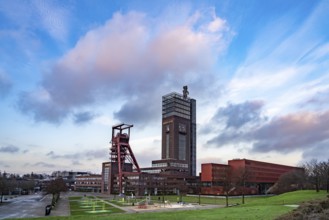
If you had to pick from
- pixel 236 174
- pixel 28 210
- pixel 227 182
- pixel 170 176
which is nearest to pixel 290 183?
pixel 236 174

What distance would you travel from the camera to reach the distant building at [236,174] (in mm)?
145375

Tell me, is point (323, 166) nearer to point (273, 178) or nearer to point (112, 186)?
point (273, 178)

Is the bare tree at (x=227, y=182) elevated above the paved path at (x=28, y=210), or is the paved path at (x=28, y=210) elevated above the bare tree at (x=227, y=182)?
the bare tree at (x=227, y=182)

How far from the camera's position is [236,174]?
14362 cm

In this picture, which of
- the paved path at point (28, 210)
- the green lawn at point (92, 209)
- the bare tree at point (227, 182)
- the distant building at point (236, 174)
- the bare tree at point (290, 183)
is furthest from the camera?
the distant building at point (236, 174)

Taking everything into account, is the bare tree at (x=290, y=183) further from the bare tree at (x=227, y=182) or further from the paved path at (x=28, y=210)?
the paved path at (x=28, y=210)

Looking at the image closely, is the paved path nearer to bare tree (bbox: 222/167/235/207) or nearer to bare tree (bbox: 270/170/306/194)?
bare tree (bbox: 222/167/235/207)

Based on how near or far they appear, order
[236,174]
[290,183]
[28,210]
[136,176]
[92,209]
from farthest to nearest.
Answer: [136,176] → [236,174] → [290,183] → [92,209] → [28,210]

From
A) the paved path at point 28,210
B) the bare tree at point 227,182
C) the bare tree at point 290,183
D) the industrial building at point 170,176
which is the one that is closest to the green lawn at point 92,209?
the paved path at point 28,210

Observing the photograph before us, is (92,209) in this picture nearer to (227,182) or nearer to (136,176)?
(227,182)

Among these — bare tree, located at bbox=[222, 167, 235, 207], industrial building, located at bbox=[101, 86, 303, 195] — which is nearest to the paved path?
bare tree, located at bbox=[222, 167, 235, 207]

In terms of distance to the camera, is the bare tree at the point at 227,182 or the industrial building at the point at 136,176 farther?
the industrial building at the point at 136,176

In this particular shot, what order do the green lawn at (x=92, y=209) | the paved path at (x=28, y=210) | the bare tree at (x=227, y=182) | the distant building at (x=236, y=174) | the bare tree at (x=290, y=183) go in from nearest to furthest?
1. the paved path at (x=28, y=210)
2. the green lawn at (x=92, y=209)
3. the bare tree at (x=227, y=182)
4. the bare tree at (x=290, y=183)
5. the distant building at (x=236, y=174)

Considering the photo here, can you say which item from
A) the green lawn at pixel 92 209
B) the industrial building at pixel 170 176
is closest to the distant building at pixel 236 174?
the industrial building at pixel 170 176
